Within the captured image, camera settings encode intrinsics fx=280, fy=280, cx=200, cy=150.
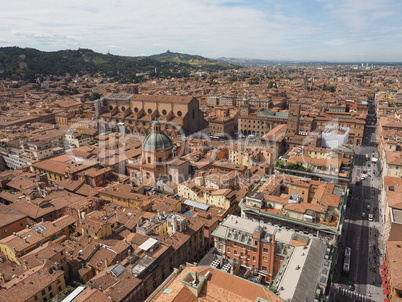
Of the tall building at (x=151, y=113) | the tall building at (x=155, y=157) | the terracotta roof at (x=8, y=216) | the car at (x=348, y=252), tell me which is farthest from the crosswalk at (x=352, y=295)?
the tall building at (x=151, y=113)

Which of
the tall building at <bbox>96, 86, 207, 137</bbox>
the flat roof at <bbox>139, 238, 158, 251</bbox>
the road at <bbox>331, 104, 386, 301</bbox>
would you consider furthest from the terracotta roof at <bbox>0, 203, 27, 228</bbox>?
the tall building at <bbox>96, 86, 207, 137</bbox>

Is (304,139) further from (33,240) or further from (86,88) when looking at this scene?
(86,88)

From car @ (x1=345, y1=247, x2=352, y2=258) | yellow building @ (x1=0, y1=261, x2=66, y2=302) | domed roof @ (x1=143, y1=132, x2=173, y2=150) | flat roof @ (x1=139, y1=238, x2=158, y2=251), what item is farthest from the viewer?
domed roof @ (x1=143, y1=132, x2=173, y2=150)

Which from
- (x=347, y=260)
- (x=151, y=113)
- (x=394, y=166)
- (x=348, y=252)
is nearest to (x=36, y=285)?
(x=347, y=260)

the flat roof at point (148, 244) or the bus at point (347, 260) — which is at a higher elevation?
the flat roof at point (148, 244)

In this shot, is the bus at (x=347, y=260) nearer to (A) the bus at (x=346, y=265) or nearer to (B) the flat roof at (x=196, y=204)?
(A) the bus at (x=346, y=265)

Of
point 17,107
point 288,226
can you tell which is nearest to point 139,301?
point 288,226

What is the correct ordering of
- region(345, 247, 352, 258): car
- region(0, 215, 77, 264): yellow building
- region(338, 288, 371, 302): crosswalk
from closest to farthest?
region(338, 288, 371, 302): crosswalk → region(0, 215, 77, 264): yellow building → region(345, 247, 352, 258): car

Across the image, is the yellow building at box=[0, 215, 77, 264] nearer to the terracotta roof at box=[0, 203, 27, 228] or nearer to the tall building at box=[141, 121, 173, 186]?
the terracotta roof at box=[0, 203, 27, 228]
